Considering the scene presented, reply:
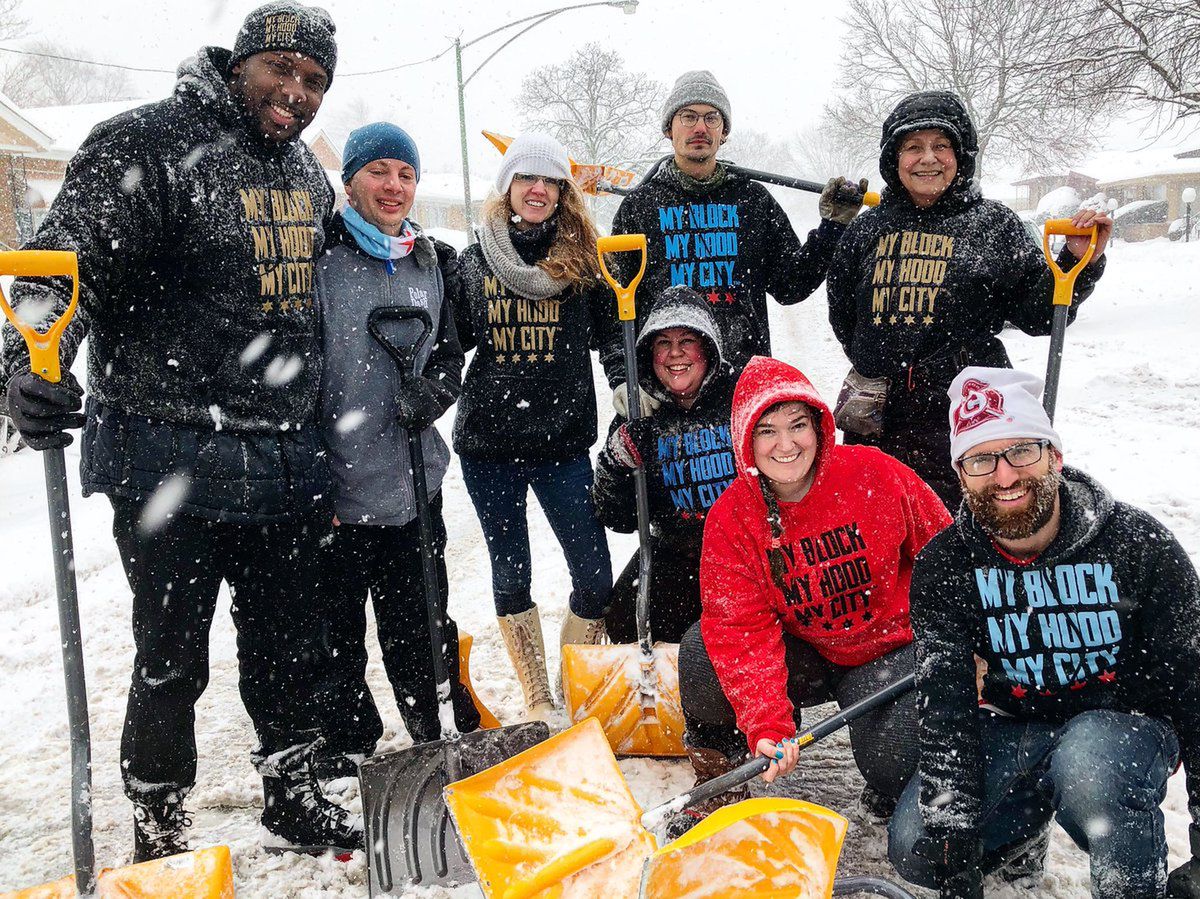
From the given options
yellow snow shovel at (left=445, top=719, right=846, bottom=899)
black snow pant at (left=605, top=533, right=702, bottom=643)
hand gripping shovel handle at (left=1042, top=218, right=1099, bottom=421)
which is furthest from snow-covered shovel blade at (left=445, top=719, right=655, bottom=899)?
hand gripping shovel handle at (left=1042, top=218, right=1099, bottom=421)

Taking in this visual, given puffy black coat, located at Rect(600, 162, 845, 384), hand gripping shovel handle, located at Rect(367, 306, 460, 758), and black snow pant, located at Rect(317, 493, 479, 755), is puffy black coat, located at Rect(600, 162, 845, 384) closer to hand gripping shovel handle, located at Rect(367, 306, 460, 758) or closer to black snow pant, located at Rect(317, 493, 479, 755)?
hand gripping shovel handle, located at Rect(367, 306, 460, 758)

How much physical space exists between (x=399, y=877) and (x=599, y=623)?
50.6 inches

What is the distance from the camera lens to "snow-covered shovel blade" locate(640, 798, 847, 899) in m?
→ 1.91

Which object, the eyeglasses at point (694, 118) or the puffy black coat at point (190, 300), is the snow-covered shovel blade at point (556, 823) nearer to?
the puffy black coat at point (190, 300)

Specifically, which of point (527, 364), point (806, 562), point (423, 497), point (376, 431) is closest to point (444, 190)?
point (527, 364)

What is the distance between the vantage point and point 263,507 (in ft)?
7.62

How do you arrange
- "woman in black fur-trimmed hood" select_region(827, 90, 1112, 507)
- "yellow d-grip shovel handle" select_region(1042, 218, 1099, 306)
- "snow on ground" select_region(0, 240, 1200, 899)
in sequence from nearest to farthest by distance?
"snow on ground" select_region(0, 240, 1200, 899)
"yellow d-grip shovel handle" select_region(1042, 218, 1099, 306)
"woman in black fur-trimmed hood" select_region(827, 90, 1112, 507)

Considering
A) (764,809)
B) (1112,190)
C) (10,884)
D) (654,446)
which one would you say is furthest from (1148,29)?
(1112,190)

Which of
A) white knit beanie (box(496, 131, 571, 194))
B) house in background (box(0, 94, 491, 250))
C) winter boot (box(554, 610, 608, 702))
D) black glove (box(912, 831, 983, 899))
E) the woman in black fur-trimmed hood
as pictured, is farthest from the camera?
house in background (box(0, 94, 491, 250))

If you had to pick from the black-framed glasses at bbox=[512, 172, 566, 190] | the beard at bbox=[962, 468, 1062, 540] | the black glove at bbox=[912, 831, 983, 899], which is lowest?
the black glove at bbox=[912, 831, 983, 899]

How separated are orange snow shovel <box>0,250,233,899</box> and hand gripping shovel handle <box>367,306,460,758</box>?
Result: 782 millimetres

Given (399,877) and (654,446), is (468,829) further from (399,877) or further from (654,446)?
(654,446)

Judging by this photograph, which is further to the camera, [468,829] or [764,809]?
[468,829]

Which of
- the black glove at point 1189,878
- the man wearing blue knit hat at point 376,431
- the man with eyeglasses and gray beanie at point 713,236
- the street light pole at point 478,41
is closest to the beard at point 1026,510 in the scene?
the black glove at point 1189,878
